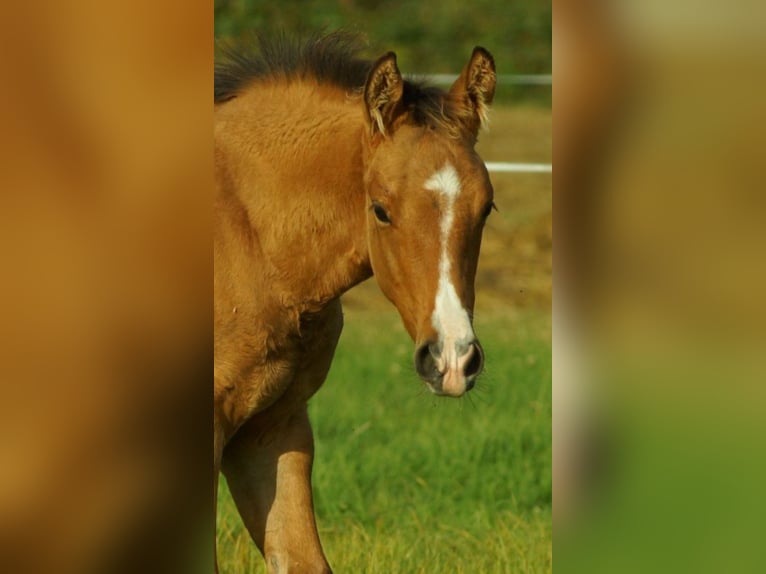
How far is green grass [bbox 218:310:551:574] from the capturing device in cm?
373

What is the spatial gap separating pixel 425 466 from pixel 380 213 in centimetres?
210

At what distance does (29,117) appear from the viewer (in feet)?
3.02

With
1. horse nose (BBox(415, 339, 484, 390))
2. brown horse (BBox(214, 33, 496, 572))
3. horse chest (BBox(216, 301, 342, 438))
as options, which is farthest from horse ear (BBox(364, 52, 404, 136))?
horse nose (BBox(415, 339, 484, 390))

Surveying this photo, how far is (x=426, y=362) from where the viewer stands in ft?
9.02

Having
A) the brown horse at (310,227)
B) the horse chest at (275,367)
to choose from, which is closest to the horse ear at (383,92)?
the brown horse at (310,227)

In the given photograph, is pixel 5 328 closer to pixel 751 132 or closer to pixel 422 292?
pixel 751 132

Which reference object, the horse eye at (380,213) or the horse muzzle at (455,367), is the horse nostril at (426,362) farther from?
the horse eye at (380,213)

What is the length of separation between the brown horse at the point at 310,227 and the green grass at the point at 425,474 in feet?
1.02

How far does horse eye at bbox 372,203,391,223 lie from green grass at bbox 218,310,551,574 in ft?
1.40

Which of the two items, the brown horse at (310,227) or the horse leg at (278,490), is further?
the horse leg at (278,490)

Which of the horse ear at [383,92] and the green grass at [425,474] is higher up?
the horse ear at [383,92]

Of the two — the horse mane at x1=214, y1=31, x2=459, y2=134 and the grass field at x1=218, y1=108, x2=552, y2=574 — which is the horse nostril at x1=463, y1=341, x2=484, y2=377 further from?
the horse mane at x1=214, y1=31, x2=459, y2=134

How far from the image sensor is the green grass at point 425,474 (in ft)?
12.2

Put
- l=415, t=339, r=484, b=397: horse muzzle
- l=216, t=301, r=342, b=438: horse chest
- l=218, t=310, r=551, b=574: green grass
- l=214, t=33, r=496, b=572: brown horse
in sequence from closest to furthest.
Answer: l=415, t=339, r=484, b=397: horse muzzle
l=214, t=33, r=496, b=572: brown horse
l=216, t=301, r=342, b=438: horse chest
l=218, t=310, r=551, b=574: green grass
